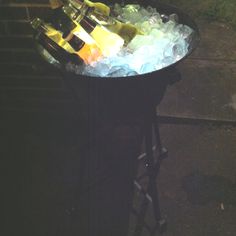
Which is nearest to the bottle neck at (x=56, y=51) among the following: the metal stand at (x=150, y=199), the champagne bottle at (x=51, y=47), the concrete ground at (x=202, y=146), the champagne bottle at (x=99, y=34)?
the champagne bottle at (x=51, y=47)

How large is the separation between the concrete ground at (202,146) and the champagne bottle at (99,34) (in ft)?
4.91

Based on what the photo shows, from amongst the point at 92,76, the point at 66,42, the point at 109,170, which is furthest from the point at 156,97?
the point at 109,170

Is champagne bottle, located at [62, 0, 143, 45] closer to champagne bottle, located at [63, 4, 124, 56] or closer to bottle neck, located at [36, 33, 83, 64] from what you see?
champagne bottle, located at [63, 4, 124, 56]

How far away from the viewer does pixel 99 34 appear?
269 cm

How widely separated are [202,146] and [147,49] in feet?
5.70

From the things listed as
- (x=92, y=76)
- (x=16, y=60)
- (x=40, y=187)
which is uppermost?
(x=92, y=76)

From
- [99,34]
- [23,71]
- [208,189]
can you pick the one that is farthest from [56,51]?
[208,189]

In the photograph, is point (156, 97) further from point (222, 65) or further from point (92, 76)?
point (222, 65)

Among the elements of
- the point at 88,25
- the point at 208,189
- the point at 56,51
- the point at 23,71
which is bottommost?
the point at 208,189

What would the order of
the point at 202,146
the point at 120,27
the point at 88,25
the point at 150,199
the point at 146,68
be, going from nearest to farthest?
the point at 146,68
the point at 88,25
the point at 120,27
the point at 150,199
the point at 202,146

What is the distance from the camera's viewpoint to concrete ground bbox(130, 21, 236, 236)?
3492 millimetres

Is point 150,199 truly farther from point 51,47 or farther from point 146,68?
point 51,47

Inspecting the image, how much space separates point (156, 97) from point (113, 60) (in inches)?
14.4

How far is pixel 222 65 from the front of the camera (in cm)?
502
